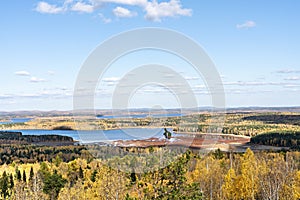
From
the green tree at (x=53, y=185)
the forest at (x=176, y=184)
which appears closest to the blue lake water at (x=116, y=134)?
the forest at (x=176, y=184)

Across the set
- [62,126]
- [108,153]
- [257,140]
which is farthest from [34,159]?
[62,126]

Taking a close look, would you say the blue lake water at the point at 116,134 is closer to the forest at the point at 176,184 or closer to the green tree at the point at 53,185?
the forest at the point at 176,184

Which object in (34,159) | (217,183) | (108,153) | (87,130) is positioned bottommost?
(34,159)

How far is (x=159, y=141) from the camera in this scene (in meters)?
30.0

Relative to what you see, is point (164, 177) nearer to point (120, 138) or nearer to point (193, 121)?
point (120, 138)

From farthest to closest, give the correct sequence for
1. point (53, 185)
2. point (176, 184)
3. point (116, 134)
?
point (53, 185), point (116, 134), point (176, 184)

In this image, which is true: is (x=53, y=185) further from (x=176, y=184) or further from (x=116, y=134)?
(x=176, y=184)

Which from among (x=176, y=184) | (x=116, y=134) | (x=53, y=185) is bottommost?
(x=53, y=185)

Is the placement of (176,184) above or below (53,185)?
above

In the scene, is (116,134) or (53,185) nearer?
(116,134)

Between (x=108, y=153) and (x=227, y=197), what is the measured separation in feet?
34.1

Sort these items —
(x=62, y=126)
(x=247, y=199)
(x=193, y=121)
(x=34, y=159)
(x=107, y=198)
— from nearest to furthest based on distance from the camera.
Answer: (x=107, y=198) < (x=247, y=199) < (x=193, y=121) < (x=34, y=159) < (x=62, y=126)

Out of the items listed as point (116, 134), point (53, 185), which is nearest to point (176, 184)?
point (116, 134)

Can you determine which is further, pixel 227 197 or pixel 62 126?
pixel 62 126
